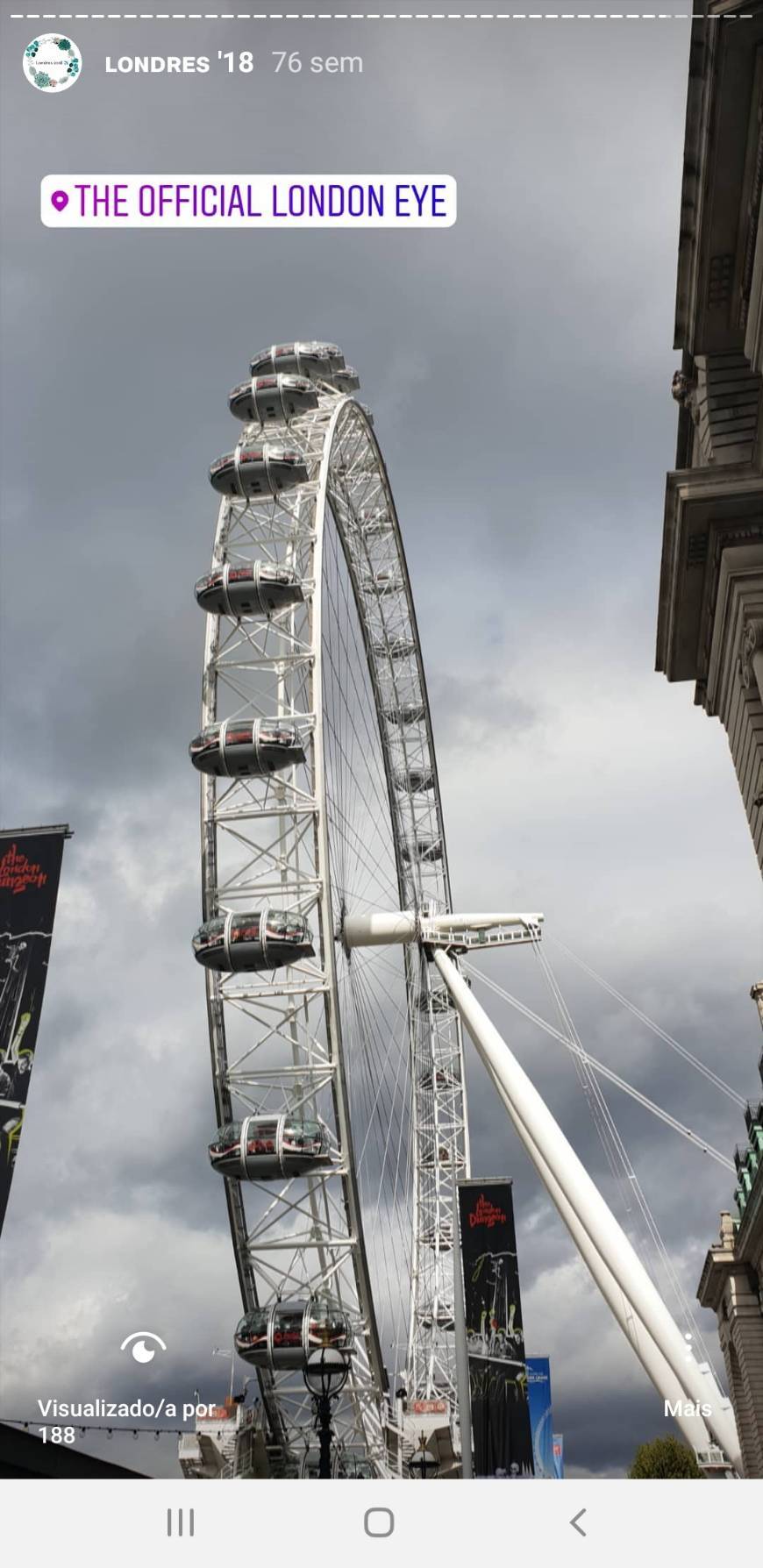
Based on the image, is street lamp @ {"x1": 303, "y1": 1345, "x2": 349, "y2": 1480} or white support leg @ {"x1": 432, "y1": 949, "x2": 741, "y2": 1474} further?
white support leg @ {"x1": 432, "y1": 949, "x2": 741, "y2": 1474}

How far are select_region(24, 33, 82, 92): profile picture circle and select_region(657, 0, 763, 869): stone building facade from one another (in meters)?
6.57

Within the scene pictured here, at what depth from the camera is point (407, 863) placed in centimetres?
6234

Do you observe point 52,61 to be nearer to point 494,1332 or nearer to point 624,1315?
point 624,1315

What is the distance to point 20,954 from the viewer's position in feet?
69.5

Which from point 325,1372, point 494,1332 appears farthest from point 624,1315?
point 325,1372

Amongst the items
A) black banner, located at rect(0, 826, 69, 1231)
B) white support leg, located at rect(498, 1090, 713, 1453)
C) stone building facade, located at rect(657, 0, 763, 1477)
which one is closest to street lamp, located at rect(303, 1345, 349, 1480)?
black banner, located at rect(0, 826, 69, 1231)

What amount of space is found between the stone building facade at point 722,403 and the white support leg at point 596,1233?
12.4 meters

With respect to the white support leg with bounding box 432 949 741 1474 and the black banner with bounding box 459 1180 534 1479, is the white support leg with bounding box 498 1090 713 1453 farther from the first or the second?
the black banner with bounding box 459 1180 534 1479

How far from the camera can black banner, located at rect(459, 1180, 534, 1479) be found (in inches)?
1169

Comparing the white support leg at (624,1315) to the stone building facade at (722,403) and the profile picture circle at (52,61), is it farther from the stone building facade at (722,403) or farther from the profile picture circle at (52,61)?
the profile picture circle at (52,61)

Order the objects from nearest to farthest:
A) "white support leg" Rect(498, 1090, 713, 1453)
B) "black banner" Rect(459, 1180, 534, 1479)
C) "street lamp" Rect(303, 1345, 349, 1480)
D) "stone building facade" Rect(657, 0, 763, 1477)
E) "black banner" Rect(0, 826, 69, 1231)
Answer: "stone building facade" Rect(657, 0, 763, 1477) → "street lamp" Rect(303, 1345, 349, 1480) → "black banner" Rect(0, 826, 69, 1231) → "white support leg" Rect(498, 1090, 713, 1453) → "black banner" Rect(459, 1180, 534, 1479)

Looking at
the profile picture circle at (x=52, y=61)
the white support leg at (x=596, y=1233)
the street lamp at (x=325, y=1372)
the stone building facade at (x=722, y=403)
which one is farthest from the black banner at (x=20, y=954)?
the profile picture circle at (x=52, y=61)

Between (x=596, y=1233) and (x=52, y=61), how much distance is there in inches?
1043
